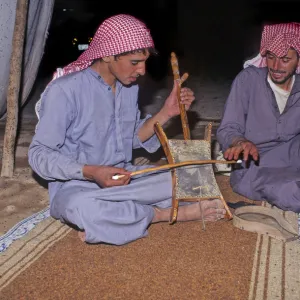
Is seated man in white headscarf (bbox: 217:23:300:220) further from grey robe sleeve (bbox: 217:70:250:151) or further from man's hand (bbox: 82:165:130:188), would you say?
man's hand (bbox: 82:165:130:188)

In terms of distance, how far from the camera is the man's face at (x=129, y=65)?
3.15 m

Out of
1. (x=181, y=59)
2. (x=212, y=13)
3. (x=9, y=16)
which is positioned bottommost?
(x=181, y=59)

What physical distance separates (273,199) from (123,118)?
4.47 ft

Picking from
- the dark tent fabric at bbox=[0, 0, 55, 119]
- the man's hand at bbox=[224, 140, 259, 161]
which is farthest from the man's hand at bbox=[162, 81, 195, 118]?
the dark tent fabric at bbox=[0, 0, 55, 119]

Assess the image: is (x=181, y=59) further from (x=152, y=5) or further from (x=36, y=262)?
(x=36, y=262)

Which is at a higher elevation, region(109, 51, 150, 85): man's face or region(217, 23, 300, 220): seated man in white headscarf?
region(109, 51, 150, 85): man's face

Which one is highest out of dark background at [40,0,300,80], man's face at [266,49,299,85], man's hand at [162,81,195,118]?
man's face at [266,49,299,85]

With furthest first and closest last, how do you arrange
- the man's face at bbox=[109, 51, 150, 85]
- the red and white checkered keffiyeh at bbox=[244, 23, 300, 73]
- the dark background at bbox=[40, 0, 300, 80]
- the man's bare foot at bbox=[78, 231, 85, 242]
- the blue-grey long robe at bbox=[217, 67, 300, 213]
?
1. the dark background at bbox=[40, 0, 300, 80]
2. the blue-grey long robe at bbox=[217, 67, 300, 213]
3. the red and white checkered keffiyeh at bbox=[244, 23, 300, 73]
4. the man's bare foot at bbox=[78, 231, 85, 242]
5. the man's face at bbox=[109, 51, 150, 85]

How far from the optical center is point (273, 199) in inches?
150

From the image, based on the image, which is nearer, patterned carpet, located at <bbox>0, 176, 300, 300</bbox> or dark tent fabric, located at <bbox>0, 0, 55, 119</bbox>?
patterned carpet, located at <bbox>0, 176, 300, 300</bbox>

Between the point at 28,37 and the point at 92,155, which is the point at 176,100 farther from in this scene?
the point at 28,37

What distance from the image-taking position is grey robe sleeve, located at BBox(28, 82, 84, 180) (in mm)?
3043

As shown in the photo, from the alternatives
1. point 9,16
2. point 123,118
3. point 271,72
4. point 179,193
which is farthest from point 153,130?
point 9,16

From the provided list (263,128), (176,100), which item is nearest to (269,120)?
(263,128)
